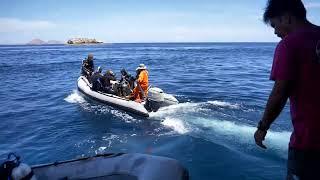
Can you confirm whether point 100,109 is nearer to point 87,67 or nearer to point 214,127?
point 87,67

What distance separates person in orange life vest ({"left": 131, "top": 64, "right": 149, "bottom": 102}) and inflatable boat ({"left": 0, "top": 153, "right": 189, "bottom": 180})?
7659 mm

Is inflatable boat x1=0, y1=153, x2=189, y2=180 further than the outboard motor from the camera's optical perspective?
No

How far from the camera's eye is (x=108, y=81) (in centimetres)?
1517

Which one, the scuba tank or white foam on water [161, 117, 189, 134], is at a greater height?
the scuba tank

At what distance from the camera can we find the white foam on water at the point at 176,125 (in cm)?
1054

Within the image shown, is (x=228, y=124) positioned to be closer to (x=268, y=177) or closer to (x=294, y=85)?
(x=268, y=177)

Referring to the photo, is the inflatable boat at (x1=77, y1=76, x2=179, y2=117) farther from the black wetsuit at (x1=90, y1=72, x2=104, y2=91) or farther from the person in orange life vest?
the black wetsuit at (x1=90, y1=72, x2=104, y2=91)

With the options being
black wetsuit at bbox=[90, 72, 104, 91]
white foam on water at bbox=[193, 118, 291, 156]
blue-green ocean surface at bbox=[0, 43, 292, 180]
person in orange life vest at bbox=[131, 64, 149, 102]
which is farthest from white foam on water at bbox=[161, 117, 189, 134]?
black wetsuit at bbox=[90, 72, 104, 91]

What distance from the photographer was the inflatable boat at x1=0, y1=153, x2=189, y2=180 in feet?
16.2

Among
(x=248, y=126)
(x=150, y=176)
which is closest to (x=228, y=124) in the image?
(x=248, y=126)

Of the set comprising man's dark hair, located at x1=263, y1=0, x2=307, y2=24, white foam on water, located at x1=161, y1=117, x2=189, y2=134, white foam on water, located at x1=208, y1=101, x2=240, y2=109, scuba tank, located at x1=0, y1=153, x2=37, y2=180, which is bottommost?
white foam on water, located at x1=161, y1=117, x2=189, y2=134

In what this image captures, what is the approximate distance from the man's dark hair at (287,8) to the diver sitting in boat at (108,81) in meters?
12.5

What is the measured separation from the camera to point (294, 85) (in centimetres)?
244

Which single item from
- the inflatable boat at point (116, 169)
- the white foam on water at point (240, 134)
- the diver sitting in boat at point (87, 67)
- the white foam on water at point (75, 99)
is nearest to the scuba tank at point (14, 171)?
the inflatable boat at point (116, 169)
